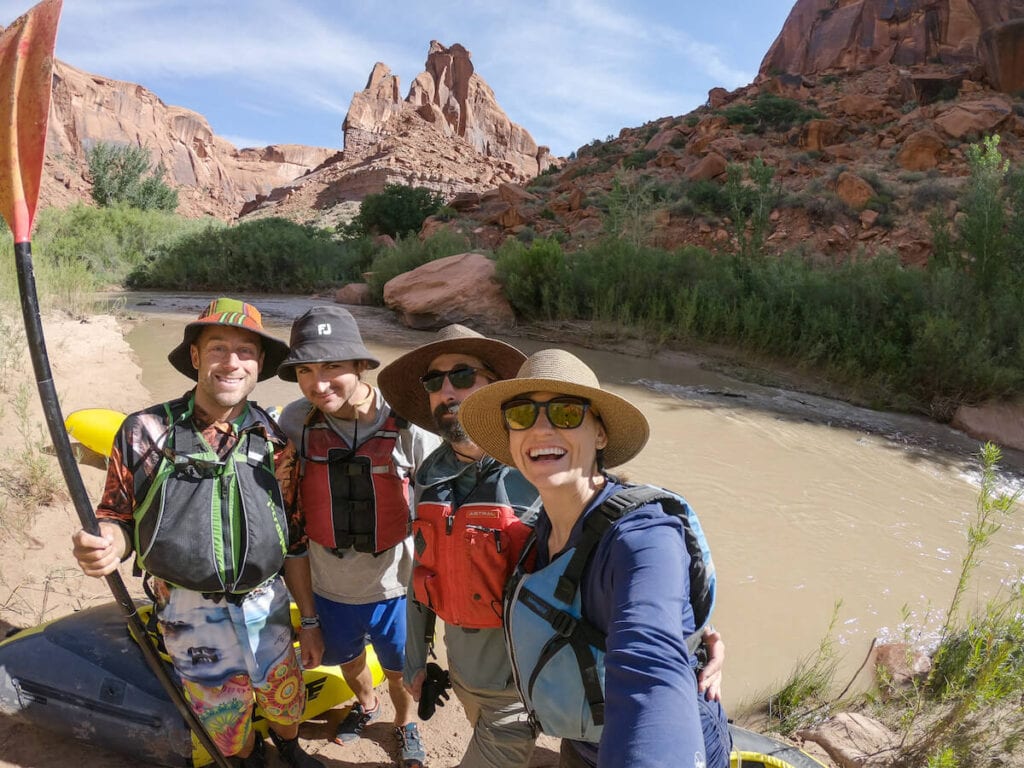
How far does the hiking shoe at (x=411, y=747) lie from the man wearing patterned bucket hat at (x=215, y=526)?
0.50 metres

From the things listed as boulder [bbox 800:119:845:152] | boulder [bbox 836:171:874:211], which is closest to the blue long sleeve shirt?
boulder [bbox 836:171:874:211]

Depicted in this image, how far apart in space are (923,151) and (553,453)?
23961 millimetres

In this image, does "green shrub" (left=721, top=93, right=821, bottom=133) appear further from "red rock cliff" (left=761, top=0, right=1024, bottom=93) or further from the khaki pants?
the khaki pants

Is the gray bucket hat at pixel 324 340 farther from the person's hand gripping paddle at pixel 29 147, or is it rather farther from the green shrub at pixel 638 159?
the green shrub at pixel 638 159

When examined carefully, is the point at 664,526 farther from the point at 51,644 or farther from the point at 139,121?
the point at 139,121

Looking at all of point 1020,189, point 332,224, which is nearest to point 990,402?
point 1020,189

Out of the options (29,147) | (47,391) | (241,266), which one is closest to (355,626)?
(47,391)

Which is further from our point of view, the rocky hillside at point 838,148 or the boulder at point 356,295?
the rocky hillside at point 838,148

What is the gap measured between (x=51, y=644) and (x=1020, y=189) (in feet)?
35.6

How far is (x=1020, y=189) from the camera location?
26.4 ft

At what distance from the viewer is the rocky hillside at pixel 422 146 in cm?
4841

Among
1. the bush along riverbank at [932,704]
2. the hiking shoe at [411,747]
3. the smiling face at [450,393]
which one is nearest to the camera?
the smiling face at [450,393]

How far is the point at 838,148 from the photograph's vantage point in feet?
71.4

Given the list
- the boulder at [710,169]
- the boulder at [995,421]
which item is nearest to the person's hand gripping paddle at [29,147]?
the boulder at [995,421]
